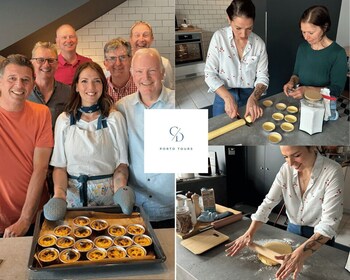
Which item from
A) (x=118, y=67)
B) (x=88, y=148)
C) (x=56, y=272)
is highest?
(x=118, y=67)

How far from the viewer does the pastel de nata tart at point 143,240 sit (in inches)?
47.1

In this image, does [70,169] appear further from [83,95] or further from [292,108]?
[292,108]

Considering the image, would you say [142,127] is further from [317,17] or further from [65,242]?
[317,17]

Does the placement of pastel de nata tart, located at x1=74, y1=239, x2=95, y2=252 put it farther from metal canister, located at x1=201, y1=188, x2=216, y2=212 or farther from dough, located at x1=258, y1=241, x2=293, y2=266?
dough, located at x1=258, y1=241, x2=293, y2=266

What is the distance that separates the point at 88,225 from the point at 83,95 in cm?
40

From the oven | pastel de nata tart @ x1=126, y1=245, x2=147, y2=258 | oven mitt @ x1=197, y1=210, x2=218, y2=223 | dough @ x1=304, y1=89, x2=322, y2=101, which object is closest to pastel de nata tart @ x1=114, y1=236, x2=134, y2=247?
pastel de nata tart @ x1=126, y1=245, x2=147, y2=258

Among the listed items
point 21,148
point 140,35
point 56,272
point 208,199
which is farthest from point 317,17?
point 56,272

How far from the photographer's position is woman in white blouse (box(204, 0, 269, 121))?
43.4 inches

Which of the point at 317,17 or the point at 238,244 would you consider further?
the point at 238,244

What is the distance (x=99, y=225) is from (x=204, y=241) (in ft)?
1.08

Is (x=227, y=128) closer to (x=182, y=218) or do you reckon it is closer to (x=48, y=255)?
(x=182, y=218)

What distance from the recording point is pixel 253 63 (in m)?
1.13

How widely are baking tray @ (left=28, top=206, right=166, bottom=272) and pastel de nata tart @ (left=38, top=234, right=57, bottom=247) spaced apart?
0.04 feet

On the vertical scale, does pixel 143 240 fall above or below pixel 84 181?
below
